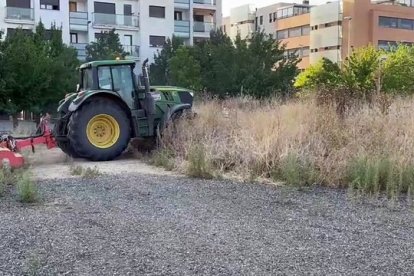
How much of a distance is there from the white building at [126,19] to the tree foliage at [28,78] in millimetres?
20932

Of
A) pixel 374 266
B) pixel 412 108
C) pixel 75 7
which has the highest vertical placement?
pixel 75 7

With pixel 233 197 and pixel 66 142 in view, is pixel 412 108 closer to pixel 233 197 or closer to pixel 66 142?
pixel 233 197

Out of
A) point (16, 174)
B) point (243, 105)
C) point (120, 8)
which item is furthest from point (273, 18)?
point (16, 174)

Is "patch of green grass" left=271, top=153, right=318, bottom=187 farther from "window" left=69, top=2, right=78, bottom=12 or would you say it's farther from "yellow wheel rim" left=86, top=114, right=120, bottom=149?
"window" left=69, top=2, right=78, bottom=12

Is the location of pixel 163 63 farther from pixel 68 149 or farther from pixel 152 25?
pixel 68 149

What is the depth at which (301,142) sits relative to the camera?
1062 centimetres

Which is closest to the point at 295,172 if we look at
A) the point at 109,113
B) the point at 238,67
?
the point at 109,113

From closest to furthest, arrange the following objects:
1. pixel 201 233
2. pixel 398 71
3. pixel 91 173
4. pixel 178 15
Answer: pixel 201 233 → pixel 91 173 → pixel 398 71 → pixel 178 15

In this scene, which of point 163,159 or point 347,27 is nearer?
point 163,159

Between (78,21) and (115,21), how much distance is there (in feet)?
11.2

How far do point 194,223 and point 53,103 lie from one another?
67.5 ft

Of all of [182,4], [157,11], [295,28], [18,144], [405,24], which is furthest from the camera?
[295,28]

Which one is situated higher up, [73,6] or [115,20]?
[73,6]

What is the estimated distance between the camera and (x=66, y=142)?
13398mm
